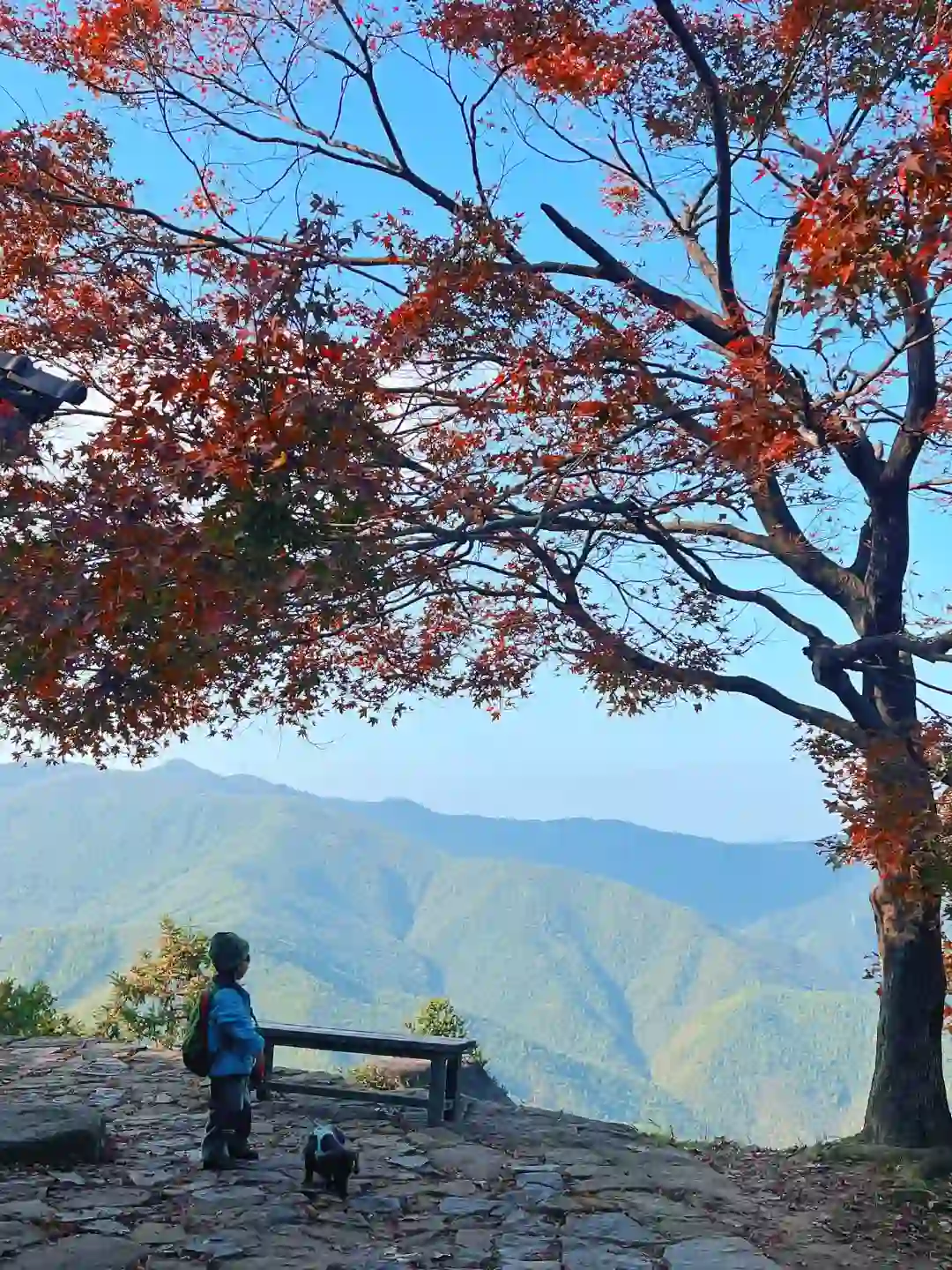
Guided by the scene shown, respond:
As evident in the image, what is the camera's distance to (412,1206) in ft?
22.6

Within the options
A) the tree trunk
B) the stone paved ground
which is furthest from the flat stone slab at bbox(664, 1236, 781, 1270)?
the tree trunk

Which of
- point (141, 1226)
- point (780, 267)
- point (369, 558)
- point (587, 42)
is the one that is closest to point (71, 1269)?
point (141, 1226)

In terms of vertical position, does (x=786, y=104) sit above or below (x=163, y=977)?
above

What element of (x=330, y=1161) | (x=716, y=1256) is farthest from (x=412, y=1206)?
(x=716, y=1256)

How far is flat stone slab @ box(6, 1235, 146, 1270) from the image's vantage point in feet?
17.7

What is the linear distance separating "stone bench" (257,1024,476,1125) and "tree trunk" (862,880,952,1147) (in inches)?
149

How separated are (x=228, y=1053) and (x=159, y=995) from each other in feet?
31.8

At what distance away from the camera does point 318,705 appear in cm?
1123

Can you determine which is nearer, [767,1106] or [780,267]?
[780,267]

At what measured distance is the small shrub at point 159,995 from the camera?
52.0 feet

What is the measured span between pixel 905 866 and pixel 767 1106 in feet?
656

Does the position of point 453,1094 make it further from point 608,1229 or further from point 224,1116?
point 608,1229

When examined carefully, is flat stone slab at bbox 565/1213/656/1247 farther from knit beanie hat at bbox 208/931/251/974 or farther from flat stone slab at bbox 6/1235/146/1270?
knit beanie hat at bbox 208/931/251/974

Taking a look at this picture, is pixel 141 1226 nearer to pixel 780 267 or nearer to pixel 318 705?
pixel 318 705
